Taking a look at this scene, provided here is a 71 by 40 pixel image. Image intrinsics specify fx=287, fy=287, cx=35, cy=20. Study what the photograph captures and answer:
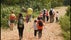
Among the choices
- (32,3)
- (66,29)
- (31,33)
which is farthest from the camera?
(32,3)

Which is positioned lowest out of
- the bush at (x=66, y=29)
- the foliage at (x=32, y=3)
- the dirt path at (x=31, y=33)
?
the foliage at (x=32, y=3)

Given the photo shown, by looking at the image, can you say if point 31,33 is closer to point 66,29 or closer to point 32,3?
point 66,29

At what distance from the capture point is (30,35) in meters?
19.9

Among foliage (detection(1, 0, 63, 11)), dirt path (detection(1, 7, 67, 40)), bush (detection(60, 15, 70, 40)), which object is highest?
bush (detection(60, 15, 70, 40))

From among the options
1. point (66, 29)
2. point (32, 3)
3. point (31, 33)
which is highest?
point (66, 29)

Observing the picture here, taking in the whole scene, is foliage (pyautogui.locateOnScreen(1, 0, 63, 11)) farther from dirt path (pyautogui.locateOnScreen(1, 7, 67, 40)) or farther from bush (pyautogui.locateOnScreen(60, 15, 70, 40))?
bush (pyautogui.locateOnScreen(60, 15, 70, 40))

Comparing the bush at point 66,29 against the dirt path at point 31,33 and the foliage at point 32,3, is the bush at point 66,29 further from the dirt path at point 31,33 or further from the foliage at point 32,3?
the foliage at point 32,3

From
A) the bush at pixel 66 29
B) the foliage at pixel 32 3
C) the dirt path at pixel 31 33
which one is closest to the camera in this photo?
the bush at pixel 66 29

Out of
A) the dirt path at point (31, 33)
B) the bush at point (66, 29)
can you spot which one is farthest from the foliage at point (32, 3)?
the bush at point (66, 29)

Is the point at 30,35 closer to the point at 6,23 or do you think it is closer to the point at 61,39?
the point at 61,39

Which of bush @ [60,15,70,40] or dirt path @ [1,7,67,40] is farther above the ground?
bush @ [60,15,70,40]

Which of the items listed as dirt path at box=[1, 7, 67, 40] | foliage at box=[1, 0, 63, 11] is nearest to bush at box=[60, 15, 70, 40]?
dirt path at box=[1, 7, 67, 40]

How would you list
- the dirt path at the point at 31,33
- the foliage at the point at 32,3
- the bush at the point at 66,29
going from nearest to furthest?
1. the bush at the point at 66,29
2. the dirt path at the point at 31,33
3. the foliage at the point at 32,3

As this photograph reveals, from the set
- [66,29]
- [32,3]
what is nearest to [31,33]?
[66,29]
